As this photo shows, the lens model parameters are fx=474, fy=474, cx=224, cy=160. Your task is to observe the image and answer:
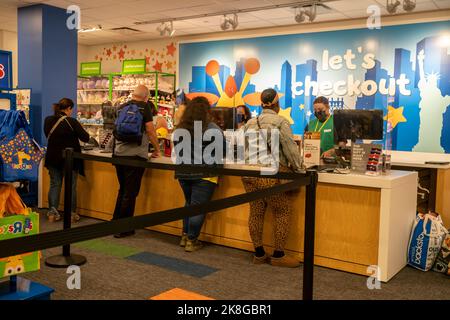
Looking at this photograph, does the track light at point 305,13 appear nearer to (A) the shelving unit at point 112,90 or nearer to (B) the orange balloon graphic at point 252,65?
(B) the orange balloon graphic at point 252,65

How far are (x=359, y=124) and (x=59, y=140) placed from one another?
3.28 metres

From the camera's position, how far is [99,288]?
11.3ft

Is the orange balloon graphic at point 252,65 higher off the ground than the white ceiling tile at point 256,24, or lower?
lower

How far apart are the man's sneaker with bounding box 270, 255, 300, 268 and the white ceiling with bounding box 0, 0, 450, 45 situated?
4234 mm

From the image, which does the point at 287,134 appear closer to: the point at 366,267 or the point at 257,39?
the point at 366,267

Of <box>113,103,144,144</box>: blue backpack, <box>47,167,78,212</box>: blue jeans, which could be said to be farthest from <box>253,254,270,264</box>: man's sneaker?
<box>47,167,78,212</box>: blue jeans

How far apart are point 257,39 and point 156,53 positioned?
8.55 feet

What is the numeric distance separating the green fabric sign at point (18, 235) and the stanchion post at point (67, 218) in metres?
0.94

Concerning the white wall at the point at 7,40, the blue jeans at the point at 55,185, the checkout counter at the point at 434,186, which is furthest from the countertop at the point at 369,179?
the white wall at the point at 7,40

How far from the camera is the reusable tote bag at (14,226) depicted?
109 inches

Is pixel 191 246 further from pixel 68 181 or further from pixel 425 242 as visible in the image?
pixel 425 242

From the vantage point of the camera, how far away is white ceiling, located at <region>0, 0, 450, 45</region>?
274 inches

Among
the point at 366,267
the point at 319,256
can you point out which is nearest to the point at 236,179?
the point at 319,256

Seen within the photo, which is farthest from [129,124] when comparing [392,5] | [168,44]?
[168,44]
